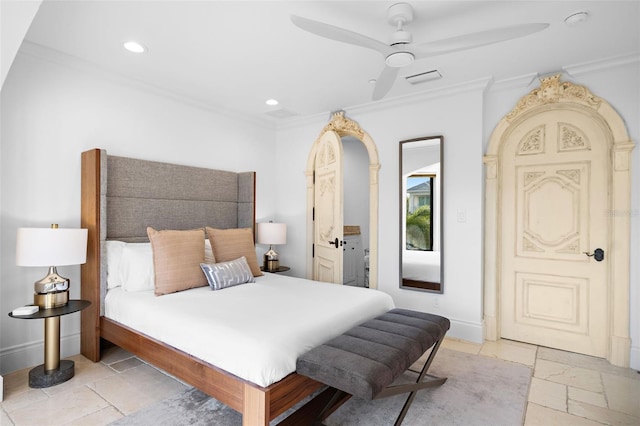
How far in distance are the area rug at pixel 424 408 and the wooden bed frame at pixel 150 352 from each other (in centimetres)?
25

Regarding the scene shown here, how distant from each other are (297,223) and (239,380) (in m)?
3.26

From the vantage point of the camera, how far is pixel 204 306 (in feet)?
8.13

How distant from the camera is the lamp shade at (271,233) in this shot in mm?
4504

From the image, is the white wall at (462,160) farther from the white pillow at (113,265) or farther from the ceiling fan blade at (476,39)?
the white pillow at (113,265)

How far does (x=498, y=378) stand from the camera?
9.06 feet

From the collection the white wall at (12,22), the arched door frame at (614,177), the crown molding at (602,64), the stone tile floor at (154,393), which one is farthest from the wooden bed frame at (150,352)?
the crown molding at (602,64)

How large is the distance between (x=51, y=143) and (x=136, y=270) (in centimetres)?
131

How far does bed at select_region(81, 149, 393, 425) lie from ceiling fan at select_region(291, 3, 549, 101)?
5.81 feet

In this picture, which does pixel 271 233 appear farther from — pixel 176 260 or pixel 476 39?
pixel 476 39

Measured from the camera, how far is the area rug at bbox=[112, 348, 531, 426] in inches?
84.8

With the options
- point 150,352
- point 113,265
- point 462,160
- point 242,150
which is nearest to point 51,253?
point 113,265

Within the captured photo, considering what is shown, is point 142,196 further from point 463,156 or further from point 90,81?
point 463,156

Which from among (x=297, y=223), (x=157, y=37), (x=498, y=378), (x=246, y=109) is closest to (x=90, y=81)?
(x=157, y=37)

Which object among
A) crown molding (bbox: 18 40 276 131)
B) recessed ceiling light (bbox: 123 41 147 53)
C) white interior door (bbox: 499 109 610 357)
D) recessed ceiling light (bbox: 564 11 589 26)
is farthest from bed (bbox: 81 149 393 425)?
recessed ceiling light (bbox: 564 11 589 26)
